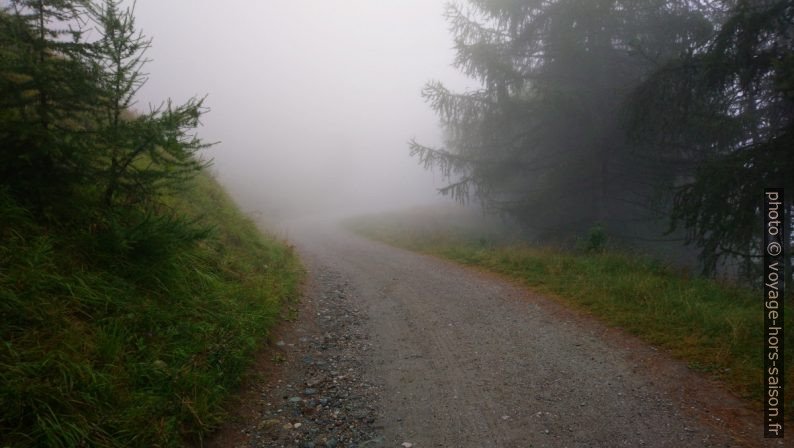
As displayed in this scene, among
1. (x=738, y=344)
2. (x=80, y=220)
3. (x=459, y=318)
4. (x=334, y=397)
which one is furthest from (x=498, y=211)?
(x=80, y=220)

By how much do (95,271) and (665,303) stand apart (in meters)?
7.45

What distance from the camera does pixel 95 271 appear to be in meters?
3.80

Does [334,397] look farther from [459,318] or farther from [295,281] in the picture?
[295,281]

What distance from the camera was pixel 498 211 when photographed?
13.5 metres

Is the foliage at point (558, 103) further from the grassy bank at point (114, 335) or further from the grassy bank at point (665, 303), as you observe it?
the grassy bank at point (114, 335)

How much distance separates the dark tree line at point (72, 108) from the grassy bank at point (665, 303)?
20.7 feet

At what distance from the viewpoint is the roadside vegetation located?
2613 mm

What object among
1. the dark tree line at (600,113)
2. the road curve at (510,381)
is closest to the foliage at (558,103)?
the dark tree line at (600,113)

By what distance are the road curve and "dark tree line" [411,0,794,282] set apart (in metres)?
3.81

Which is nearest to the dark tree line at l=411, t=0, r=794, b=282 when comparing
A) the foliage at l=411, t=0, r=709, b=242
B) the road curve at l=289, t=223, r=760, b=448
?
the foliage at l=411, t=0, r=709, b=242

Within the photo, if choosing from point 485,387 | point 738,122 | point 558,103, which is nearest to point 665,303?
point 485,387

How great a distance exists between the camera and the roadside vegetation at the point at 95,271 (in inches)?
103

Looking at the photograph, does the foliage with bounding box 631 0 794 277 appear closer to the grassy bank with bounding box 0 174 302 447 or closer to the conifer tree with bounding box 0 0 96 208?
the grassy bank with bounding box 0 174 302 447

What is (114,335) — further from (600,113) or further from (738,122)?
(600,113)
